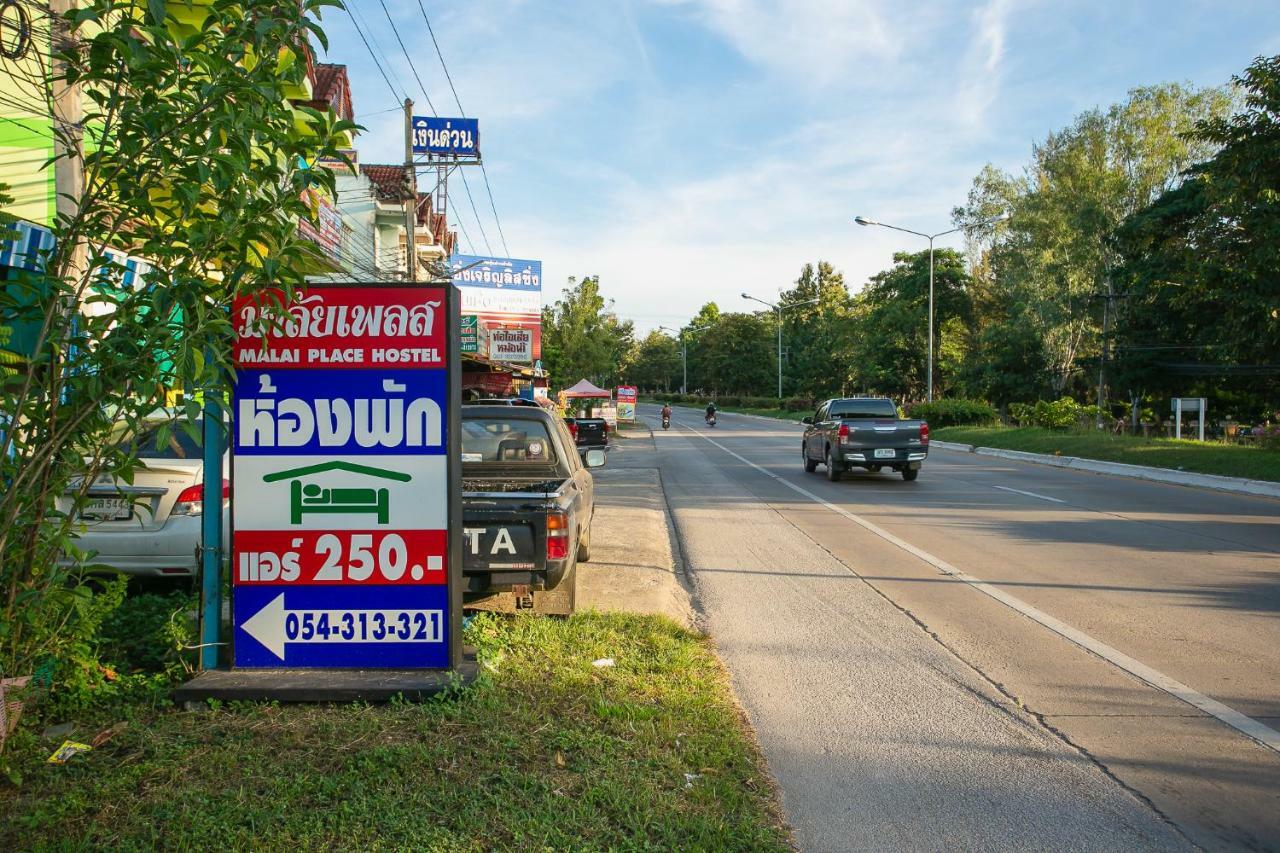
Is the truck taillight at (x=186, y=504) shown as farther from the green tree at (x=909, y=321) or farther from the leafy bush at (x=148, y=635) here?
the green tree at (x=909, y=321)

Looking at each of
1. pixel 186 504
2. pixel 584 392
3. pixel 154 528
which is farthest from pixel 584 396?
pixel 154 528

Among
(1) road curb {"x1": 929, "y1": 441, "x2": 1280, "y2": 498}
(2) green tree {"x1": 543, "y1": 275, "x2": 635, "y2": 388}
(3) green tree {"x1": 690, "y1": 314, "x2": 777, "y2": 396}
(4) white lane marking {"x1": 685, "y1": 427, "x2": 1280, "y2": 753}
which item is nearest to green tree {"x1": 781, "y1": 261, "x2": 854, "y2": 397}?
(3) green tree {"x1": 690, "y1": 314, "x2": 777, "y2": 396}

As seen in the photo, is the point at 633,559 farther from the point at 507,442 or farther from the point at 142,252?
the point at 142,252

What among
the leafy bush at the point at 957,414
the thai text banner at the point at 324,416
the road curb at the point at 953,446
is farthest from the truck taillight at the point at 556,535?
the leafy bush at the point at 957,414

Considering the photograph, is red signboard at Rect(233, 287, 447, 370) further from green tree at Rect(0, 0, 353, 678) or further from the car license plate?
the car license plate

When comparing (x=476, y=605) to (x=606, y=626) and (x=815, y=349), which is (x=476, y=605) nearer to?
(x=606, y=626)

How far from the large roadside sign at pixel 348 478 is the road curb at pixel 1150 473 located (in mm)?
17286

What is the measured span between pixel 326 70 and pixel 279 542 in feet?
→ 76.3

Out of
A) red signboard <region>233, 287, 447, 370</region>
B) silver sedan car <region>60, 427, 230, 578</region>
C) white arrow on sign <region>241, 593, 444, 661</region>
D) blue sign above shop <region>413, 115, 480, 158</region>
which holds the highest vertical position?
blue sign above shop <region>413, 115, 480, 158</region>

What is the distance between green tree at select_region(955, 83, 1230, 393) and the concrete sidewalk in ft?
98.7

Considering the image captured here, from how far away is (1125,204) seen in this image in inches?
1565

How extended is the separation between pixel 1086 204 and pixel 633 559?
37047mm

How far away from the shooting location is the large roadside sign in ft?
16.1

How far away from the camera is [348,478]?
16.1 feet
